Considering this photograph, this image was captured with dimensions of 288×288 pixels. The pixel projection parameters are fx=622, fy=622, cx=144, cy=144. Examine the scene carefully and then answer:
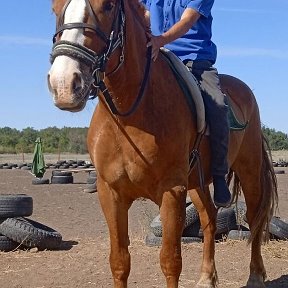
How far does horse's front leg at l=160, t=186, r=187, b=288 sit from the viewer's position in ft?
14.6

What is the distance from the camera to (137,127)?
446 centimetres

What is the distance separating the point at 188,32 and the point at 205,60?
0.30 metres

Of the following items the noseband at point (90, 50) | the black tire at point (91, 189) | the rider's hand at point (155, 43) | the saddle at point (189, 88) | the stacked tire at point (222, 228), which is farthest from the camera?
the black tire at point (91, 189)

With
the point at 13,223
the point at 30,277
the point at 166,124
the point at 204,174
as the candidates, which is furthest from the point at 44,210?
the point at 166,124

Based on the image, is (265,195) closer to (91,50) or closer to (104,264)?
(104,264)

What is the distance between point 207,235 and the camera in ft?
21.4

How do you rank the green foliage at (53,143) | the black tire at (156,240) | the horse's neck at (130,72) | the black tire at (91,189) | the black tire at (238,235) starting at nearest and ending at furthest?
the horse's neck at (130,72), the black tire at (156,240), the black tire at (238,235), the black tire at (91,189), the green foliage at (53,143)

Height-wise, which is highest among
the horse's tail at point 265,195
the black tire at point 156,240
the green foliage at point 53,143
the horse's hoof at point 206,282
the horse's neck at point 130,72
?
the green foliage at point 53,143

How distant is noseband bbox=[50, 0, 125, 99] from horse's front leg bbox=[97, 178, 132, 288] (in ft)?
3.15

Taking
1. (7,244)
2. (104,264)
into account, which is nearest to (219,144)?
(104,264)

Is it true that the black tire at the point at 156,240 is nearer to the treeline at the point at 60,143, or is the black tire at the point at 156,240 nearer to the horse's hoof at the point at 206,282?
the horse's hoof at the point at 206,282

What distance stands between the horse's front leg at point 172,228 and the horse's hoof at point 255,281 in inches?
78.9

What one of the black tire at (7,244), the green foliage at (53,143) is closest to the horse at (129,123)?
the black tire at (7,244)

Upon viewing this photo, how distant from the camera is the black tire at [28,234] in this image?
8.34 metres
